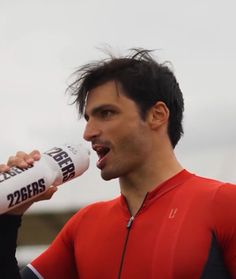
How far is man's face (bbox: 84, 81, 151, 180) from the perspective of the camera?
3.66 metres

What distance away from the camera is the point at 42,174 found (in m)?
3.21

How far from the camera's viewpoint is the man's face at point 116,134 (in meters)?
3.66

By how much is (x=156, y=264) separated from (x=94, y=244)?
1.35ft

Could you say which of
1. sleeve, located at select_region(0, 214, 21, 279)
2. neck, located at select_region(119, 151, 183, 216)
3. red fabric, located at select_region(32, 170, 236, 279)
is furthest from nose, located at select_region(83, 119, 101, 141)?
sleeve, located at select_region(0, 214, 21, 279)

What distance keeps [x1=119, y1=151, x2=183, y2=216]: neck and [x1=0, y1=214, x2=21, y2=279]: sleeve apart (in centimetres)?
54

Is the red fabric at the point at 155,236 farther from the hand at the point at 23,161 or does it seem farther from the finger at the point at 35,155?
the finger at the point at 35,155

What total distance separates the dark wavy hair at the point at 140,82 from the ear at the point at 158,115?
26 mm

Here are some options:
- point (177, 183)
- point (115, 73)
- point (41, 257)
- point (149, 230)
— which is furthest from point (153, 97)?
point (41, 257)

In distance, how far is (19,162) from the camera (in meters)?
3.20

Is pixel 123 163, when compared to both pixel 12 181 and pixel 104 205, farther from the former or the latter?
pixel 12 181

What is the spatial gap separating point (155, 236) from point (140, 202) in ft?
0.85

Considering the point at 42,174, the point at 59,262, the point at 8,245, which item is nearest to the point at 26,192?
the point at 42,174

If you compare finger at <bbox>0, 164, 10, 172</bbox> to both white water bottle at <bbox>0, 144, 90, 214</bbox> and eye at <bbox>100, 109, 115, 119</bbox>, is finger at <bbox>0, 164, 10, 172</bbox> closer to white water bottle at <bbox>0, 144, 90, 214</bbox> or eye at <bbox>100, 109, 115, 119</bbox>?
white water bottle at <bbox>0, 144, 90, 214</bbox>

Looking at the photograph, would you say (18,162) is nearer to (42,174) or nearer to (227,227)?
(42,174)
